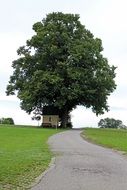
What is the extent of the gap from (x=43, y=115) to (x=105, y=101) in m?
10.1

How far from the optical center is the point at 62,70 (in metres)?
87.1

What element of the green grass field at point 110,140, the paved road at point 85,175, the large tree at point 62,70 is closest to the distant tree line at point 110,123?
the large tree at point 62,70

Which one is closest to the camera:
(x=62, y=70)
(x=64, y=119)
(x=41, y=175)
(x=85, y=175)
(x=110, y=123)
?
(x=41, y=175)

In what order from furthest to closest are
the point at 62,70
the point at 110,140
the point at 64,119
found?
1. the point at 64,119
2. the point at 62,70
3. the point at 110,140

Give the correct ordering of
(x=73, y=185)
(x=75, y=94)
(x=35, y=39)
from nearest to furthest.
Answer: (x=73, y=185)
(x=75, y=94)
(x=35, y=39)

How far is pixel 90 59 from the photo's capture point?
8931cm

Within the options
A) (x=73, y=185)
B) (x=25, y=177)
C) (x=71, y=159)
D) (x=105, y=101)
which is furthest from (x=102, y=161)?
(x=105, y=101)

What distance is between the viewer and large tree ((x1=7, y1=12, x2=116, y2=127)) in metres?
86.2

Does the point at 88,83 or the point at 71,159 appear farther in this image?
the point at 88,83

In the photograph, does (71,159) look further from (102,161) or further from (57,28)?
(57,28)

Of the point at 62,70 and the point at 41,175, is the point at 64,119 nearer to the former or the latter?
the point at 62,70

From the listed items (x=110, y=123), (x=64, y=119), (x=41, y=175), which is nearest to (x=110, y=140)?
(x=41, y=175)

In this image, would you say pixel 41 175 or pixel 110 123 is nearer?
pixel 41 175

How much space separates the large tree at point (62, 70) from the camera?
86250 mm
